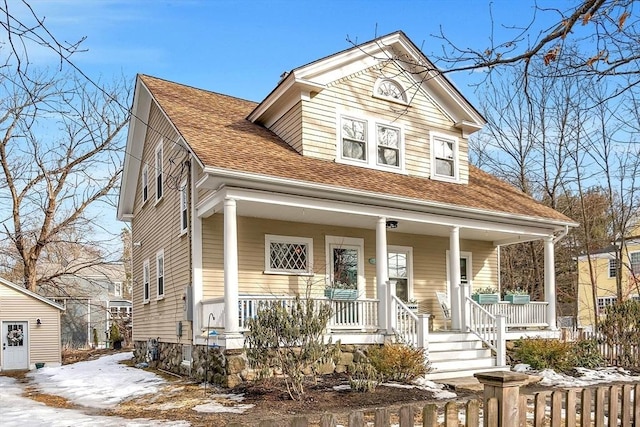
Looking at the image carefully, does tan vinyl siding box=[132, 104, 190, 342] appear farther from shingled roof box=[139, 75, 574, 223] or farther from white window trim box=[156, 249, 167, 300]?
shingled roof box=[139, 75, 574, 223]

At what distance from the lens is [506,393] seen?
375 centimetres

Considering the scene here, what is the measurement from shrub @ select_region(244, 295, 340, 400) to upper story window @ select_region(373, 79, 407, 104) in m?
7.02

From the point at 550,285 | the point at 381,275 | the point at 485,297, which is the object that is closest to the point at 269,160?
the point at 381,275

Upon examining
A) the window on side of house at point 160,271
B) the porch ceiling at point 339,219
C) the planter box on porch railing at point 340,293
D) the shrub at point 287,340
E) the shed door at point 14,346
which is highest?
the porch ceiling at point 339,219

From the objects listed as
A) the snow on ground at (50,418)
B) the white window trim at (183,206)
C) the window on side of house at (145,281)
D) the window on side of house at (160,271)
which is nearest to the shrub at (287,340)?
the snow on ground at (50,418)

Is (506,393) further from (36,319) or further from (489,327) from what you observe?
(36,319)

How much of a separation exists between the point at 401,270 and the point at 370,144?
3.37 meters

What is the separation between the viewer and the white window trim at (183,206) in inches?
515

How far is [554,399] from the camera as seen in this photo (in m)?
3.88

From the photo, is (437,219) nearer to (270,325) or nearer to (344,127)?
(344,127)

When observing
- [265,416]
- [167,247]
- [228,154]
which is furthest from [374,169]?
[265,416]

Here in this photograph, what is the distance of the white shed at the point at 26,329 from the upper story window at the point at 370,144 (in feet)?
44.0

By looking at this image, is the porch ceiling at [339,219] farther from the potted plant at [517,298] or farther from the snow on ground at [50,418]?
the snow on ground at [50,418]

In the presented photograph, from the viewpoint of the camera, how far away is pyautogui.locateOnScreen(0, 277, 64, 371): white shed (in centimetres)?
2050
